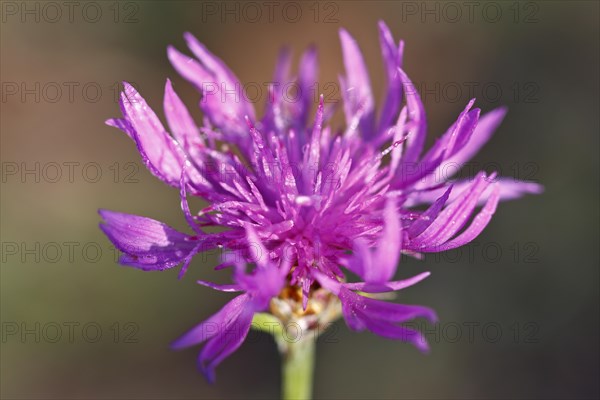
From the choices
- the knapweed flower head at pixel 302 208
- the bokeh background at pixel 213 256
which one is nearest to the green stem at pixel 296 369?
the knapweed flower head at pixel 302 208

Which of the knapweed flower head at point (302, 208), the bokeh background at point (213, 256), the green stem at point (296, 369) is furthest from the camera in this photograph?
the bokeh background at point (213, 256)

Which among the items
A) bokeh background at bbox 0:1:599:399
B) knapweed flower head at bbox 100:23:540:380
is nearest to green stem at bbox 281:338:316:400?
knapweed flower head at bbox 100:23:540:380

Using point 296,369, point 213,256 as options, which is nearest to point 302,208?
point 296,369

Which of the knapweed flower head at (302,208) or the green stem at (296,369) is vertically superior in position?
the knapweed flower head at (302,208)

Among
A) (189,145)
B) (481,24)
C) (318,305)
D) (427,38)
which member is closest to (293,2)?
(427,38)

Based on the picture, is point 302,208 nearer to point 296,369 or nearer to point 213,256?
point 296,369

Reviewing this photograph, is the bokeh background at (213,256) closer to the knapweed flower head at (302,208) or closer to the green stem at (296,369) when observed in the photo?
the green stem at (296,369)

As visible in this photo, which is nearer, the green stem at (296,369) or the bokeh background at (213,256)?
the green stem at (296,369)
